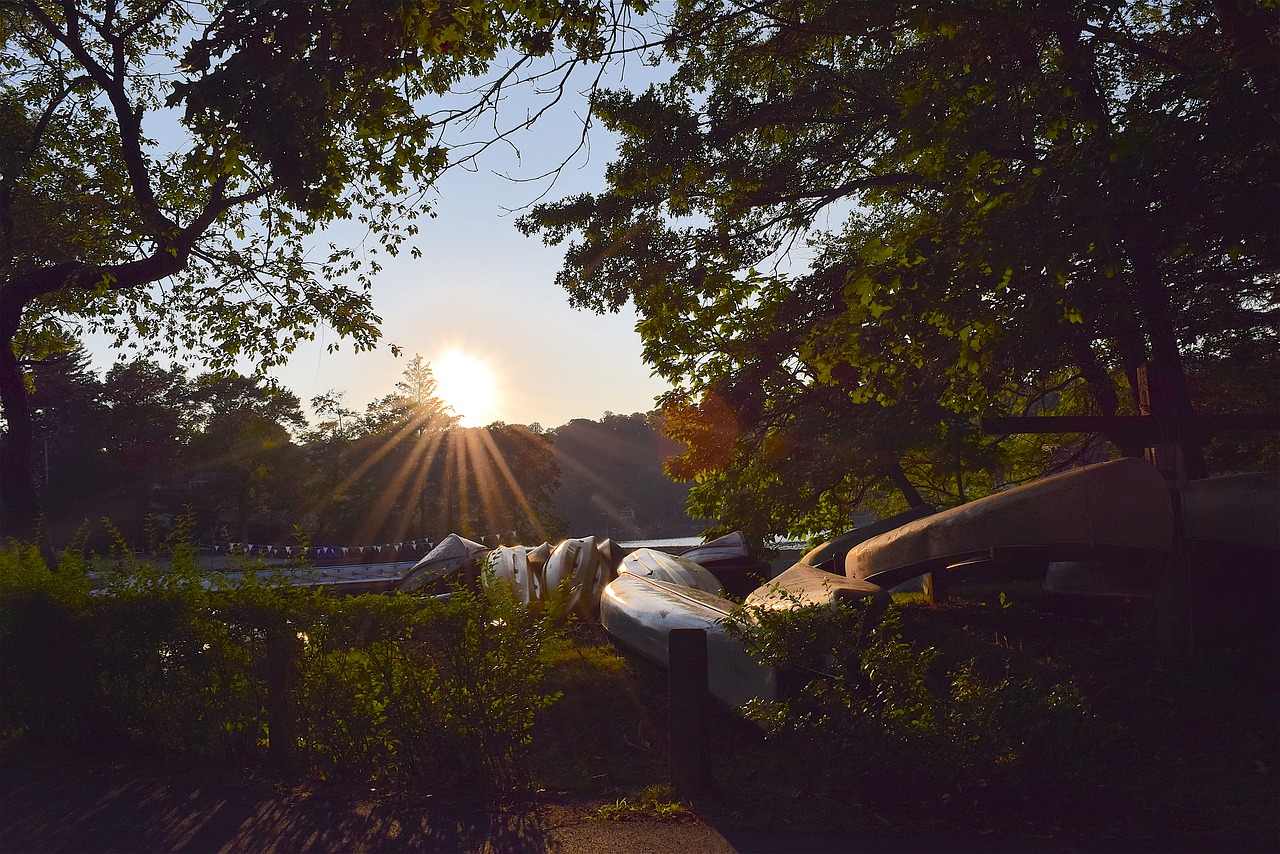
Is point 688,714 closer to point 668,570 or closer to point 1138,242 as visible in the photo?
point 1138,242

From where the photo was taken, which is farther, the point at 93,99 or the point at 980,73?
the point at 93,99

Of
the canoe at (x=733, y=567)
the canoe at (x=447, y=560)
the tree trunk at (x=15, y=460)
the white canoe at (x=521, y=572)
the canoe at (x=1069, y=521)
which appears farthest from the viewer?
the canoe at (x=447, y=560)

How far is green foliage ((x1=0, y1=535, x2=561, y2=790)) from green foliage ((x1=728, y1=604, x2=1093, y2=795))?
55.8 inches

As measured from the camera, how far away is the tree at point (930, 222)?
577 centimetres

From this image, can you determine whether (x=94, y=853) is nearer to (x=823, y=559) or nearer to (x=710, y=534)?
(x=823, y=559)

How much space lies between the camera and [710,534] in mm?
14641

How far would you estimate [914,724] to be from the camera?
413 centimetres

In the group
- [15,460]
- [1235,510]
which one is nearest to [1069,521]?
[1235,510]

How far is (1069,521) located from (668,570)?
7.16 m

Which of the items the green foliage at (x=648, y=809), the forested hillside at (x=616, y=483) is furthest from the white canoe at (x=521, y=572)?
the forested hillside at (x=616, y=483)

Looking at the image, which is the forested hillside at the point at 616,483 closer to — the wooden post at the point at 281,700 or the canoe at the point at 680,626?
the canoe at the point at 680,626

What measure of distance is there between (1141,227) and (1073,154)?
0.93 m

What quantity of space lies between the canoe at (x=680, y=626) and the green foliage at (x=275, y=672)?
149 cm

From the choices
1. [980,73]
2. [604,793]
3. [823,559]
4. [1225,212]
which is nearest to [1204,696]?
[1225,212]
